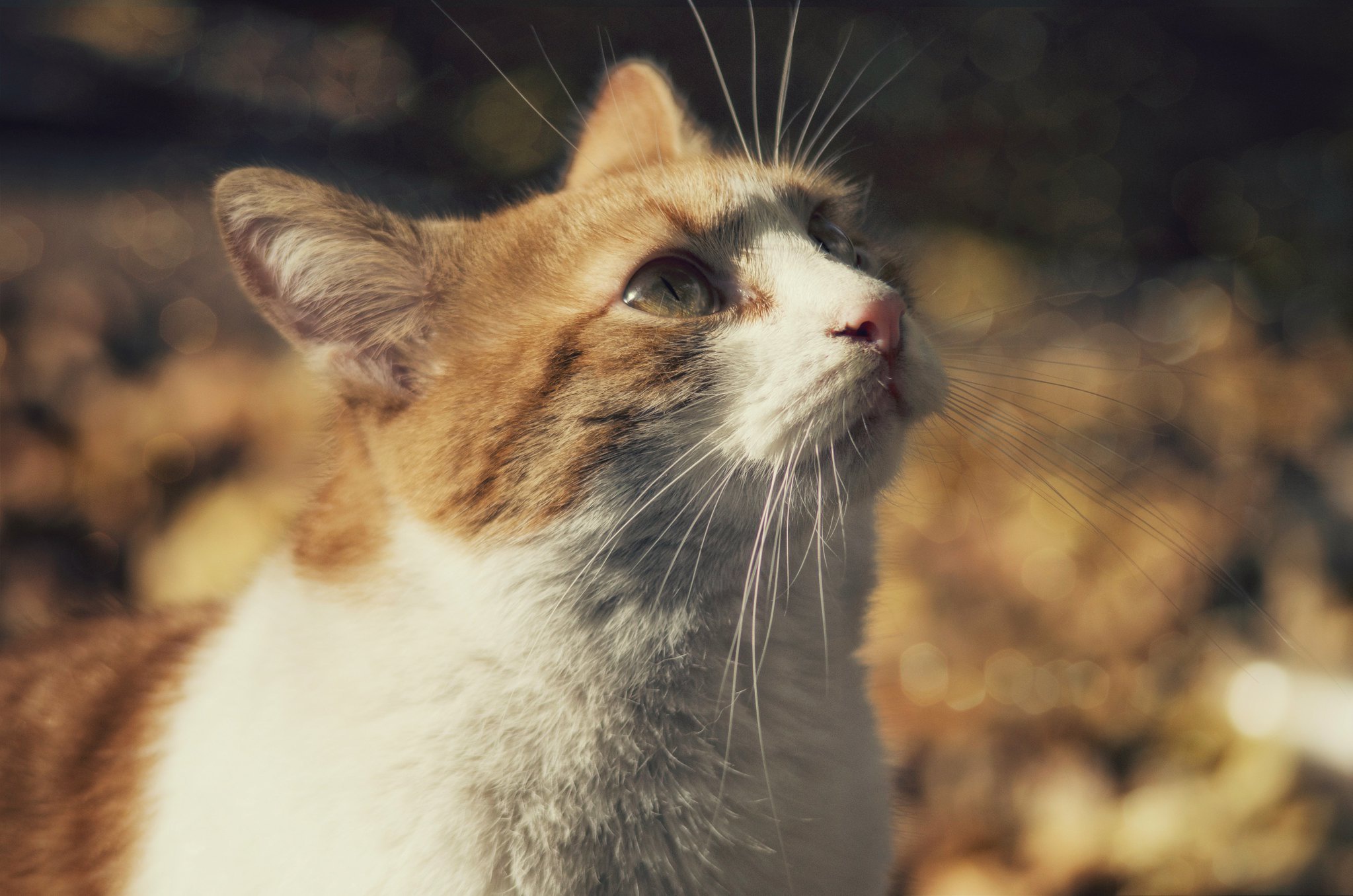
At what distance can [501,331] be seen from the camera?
1136 mm

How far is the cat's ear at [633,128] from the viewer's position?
4.87ft

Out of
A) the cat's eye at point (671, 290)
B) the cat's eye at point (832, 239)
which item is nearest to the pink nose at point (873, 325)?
the cat's eye at point (671, 290)

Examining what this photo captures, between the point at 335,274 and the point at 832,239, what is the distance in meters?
0.65

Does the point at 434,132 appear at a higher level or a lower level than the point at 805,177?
higher

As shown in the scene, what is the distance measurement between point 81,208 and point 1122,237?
3.31 metres

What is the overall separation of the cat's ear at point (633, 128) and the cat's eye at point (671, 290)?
1.25ft

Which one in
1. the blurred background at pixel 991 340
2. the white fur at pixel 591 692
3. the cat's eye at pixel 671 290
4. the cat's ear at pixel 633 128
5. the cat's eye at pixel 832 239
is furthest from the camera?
the blurred background at pixel 991 340

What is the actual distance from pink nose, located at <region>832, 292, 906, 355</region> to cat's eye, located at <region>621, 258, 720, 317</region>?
17 cm

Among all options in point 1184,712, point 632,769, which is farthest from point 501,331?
point 1184,712

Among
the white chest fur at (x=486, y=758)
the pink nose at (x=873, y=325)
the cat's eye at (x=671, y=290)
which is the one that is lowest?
the white chest fur at (x=486, y=758)

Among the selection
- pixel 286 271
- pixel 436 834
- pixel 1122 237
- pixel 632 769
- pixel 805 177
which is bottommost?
pixel 436 834

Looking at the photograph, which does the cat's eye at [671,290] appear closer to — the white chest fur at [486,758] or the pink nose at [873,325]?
the pink nose at [873,325]

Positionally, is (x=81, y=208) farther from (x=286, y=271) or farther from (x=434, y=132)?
(x=286, y=271)

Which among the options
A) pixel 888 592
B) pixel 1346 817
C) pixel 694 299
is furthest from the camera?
pixel 888 592
